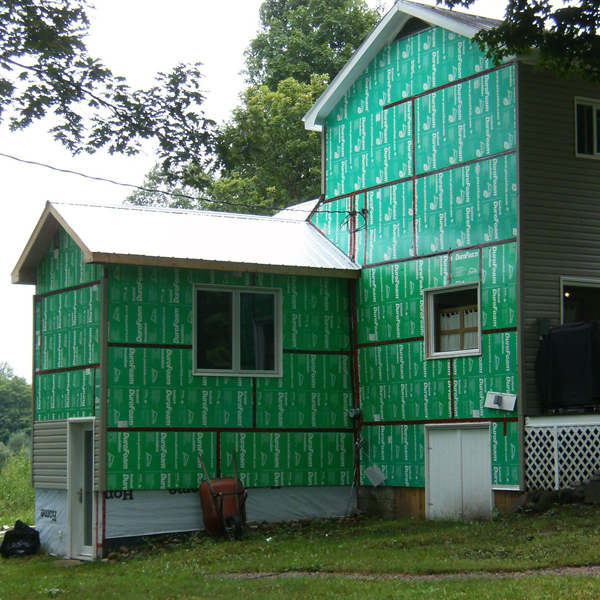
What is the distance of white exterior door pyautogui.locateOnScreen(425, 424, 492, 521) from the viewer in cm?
1758

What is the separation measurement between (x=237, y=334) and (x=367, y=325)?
109 inches

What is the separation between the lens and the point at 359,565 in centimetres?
1373

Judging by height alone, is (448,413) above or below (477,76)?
below

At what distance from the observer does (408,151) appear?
19.9m

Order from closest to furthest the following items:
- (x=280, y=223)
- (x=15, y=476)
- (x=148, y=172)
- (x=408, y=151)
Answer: (x=408, y=151) → (x=280, y=223) → (x=15, y=476) → (x=148, y=172)

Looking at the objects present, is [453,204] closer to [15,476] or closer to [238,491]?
[238,491]

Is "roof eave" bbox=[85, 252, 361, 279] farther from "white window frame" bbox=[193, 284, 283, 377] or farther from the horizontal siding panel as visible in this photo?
the horizontal siding panel

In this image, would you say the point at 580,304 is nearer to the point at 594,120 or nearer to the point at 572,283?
the point at 572,283

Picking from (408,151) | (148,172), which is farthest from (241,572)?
(148,172)

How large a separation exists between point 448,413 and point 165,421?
5.13m

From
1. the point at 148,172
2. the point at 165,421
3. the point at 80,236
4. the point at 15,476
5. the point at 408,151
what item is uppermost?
the point at 148,172

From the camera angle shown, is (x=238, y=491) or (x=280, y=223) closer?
(x=238, y=491)

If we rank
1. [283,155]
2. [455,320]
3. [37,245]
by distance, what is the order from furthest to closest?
1. [283,155]
2. [37,245]
3. [455,320]

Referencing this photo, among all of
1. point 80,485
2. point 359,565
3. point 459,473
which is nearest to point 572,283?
point 459,473
